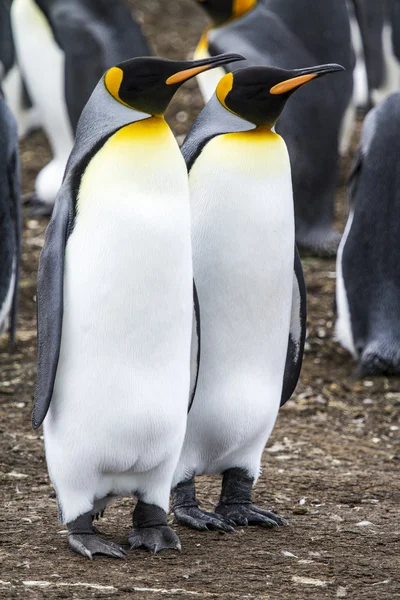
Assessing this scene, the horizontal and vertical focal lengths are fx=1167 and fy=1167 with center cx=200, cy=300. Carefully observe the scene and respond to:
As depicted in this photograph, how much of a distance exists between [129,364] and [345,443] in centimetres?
182

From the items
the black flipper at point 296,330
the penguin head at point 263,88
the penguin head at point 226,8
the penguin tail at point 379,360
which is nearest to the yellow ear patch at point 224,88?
the penguin head at point 263,88

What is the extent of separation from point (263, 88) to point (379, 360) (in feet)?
7.84

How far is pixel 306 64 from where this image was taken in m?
7.43

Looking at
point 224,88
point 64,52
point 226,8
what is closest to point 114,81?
point 224,88

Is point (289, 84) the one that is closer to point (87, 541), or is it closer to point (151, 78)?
point (151, 78)

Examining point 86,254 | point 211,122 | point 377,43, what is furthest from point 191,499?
point 377,43

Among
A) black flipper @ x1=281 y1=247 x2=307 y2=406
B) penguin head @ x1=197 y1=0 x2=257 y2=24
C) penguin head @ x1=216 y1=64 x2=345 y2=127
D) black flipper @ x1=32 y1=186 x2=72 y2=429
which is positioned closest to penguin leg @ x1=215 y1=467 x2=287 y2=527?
black flipper @ x1=281 y1=247 x2=307 y2=406

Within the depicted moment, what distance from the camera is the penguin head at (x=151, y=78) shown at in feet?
10.4

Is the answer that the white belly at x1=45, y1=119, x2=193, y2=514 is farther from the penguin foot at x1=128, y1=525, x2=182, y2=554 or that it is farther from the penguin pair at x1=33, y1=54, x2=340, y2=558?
the penguin foot at x1=128, y1=525, x2=182, y2=554

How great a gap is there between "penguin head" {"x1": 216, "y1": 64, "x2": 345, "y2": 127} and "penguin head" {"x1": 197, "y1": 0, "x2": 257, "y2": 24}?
4154mm

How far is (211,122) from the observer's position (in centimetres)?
356

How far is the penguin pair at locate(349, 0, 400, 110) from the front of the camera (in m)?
9.52

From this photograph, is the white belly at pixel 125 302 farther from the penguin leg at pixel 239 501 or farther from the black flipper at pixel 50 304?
the penguin leg at pixel 239 501

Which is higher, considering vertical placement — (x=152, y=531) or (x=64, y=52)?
(x=64, y=52)
